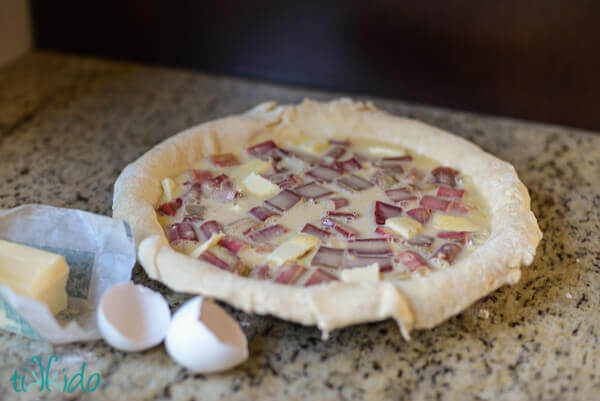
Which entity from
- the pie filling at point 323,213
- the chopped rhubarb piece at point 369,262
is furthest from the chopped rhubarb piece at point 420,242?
the chopped rhubarb piece at point 369,262

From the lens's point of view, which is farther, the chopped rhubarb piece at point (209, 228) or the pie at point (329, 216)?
the chopped rhubarb piece at point (209, 228)

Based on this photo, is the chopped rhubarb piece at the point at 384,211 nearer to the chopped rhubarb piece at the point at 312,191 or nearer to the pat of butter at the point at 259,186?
the chopped rhubarb piece at the point at 312,191

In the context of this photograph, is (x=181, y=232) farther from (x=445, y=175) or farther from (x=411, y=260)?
(x=445, y=175)

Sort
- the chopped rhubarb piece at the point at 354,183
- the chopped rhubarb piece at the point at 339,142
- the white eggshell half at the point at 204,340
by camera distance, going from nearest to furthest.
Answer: the white eggshell half at the point at 204,340, the chopped rhubarb piece at the point at 354,183, the chopped rhubarb piece at the point at 339,142

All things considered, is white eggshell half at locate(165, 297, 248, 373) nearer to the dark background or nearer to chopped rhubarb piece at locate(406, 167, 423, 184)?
chopped rhubarb piece at locate(406, 167, 423, 184)

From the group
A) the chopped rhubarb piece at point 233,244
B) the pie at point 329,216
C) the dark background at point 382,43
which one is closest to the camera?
the pie at point 329,216

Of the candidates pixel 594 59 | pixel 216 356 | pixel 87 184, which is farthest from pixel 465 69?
pixel 216 356

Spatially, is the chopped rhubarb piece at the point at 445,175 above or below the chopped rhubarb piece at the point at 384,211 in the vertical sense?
above

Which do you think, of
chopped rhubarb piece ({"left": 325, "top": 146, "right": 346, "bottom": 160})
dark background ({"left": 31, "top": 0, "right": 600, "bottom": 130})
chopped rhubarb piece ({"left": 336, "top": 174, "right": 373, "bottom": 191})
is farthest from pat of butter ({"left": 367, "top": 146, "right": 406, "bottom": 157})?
dark background ({"left": 31, "top": 0, "right": 600, "bottom": 130})
